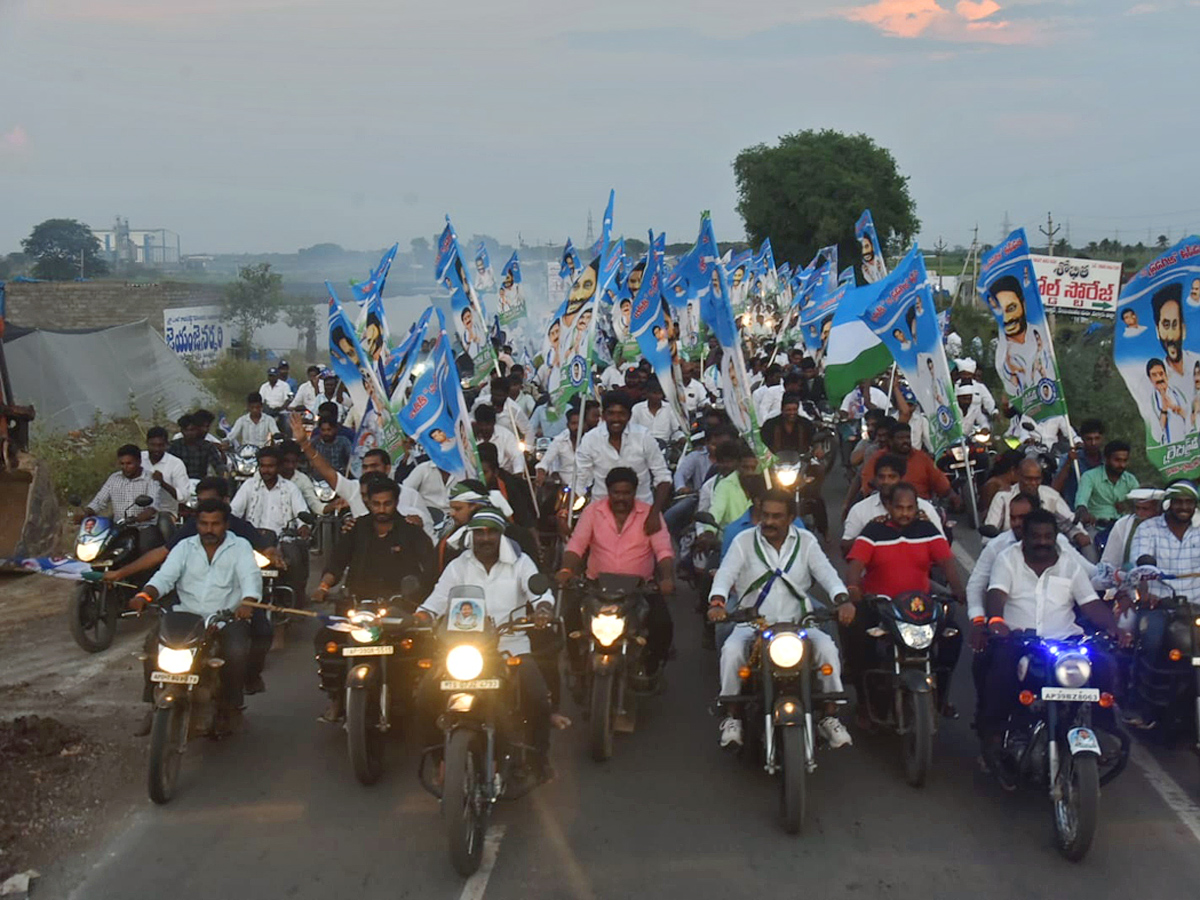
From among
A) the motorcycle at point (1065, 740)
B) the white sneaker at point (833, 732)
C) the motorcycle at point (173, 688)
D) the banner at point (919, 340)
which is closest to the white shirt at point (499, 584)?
the motorcycle at point (173, 688)

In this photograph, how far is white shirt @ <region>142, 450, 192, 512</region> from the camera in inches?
448

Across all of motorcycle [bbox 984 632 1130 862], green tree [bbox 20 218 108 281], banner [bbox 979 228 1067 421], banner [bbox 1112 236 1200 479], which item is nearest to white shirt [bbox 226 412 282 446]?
banner [bbox 979 228 1067 421]

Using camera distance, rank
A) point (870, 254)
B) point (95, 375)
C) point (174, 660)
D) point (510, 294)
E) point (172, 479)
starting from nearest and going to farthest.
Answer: point (174, 660) → point (172, 479) → point (95, 375) → point (870, 254) → point (510, 294)

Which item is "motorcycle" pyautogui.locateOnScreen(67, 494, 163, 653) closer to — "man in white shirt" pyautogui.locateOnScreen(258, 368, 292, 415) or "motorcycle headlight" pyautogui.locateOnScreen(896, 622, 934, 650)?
"motorcycle headlight" pyautogui.locateOnScreen(896, 622, 934, 650)

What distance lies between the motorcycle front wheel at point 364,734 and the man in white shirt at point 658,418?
739cm

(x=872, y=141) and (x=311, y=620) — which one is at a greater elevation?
(x=872, y=141)

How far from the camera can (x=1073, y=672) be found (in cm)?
619

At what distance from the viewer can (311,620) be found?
37.6 ft

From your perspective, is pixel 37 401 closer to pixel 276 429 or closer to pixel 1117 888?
pixel 276 429

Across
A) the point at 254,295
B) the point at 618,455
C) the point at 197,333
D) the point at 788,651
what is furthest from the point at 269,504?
the point at 254,295

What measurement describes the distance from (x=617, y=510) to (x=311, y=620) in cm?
420

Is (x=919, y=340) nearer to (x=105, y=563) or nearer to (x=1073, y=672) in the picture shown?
(x=1073, y=672)

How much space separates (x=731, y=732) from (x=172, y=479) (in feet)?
21.2

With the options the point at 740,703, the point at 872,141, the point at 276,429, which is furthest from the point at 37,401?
the point at 872,141
